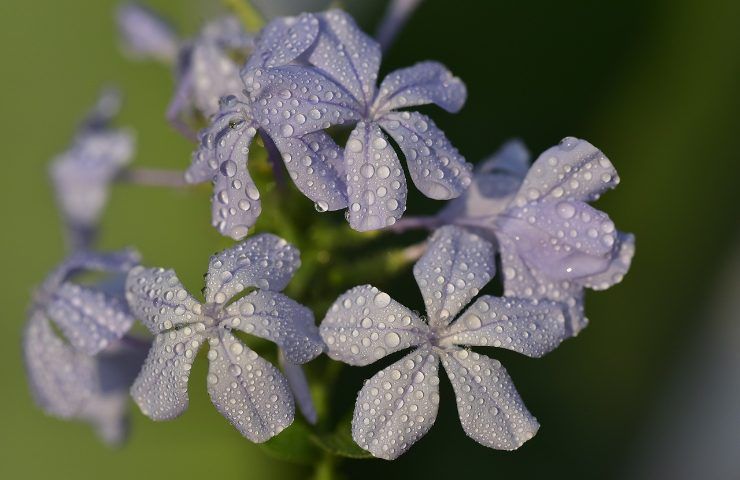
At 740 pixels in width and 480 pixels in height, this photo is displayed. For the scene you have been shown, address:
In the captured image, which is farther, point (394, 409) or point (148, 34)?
point (148, 34)

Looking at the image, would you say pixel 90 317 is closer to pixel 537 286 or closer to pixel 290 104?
pixel 290 104

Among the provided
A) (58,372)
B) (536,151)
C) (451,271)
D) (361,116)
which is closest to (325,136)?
(361,116)

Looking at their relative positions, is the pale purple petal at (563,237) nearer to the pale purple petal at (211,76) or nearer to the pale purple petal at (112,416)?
the pale purple petal at (211,76)

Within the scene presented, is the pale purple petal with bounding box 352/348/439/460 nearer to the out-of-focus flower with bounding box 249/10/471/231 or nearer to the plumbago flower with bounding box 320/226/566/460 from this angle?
the plumbago flower with bounding box 320/226/566/460

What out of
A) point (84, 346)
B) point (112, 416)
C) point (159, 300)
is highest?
point (159, 300)

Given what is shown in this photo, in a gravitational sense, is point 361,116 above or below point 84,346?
above

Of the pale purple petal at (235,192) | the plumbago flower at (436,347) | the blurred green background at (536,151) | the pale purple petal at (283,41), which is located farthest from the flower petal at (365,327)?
the blurred green background at (536,151)
